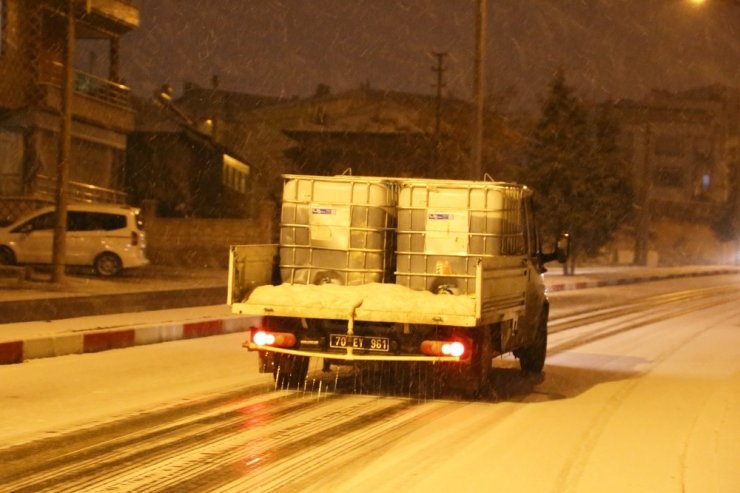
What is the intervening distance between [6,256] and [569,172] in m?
24.0

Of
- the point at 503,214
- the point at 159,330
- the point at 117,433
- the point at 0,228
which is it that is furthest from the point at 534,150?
the point at 117,433

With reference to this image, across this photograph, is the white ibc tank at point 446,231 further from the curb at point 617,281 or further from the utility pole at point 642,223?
the utility pole at point 642,223

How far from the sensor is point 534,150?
46469 mm

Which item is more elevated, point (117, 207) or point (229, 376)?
point (117, 207)

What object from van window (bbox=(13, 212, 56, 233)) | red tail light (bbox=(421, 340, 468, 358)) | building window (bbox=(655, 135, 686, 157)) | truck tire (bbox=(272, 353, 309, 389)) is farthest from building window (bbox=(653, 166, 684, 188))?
red tail light (bbox=(421, 340, 468, 358))

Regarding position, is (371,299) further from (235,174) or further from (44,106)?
(235,174)

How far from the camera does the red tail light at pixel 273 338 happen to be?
11.5 m

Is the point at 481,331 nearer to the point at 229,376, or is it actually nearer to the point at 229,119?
the point at 229,376

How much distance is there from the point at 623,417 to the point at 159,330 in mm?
8568

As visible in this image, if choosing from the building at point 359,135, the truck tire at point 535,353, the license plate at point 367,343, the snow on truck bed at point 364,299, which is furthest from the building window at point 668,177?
the license plate at point 367,343

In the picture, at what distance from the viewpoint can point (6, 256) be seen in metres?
29.7

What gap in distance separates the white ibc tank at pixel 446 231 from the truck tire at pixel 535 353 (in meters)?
1.99

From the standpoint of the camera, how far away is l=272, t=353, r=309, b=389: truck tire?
467 inches

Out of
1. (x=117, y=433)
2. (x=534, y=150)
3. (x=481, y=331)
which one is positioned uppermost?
(x=534, y=150)
